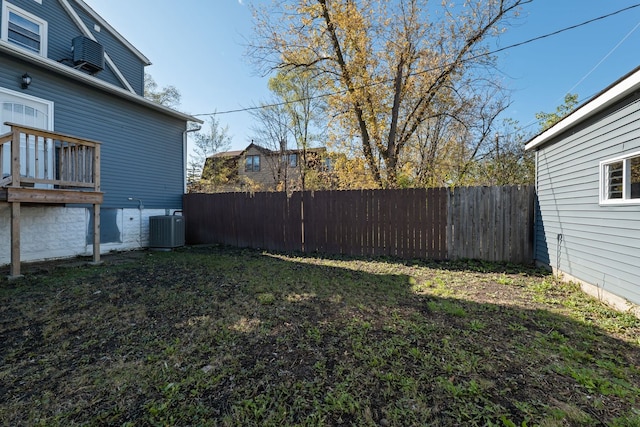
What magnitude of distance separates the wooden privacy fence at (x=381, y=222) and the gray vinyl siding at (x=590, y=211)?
1.93ft

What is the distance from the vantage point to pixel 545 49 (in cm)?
840

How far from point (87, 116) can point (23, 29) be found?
92.7 inches

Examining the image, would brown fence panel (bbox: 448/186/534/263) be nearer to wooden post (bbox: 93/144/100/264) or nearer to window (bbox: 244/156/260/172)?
Result: wooden post (bbox: 93/144/100/264)

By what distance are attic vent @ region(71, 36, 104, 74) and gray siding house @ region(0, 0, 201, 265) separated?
0.02 metres

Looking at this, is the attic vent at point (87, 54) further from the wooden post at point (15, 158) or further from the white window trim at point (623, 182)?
the white window trim at point (623, 182)

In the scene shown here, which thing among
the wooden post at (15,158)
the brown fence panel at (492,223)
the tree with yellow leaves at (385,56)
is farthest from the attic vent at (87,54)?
the brown fence panel at (492,223)

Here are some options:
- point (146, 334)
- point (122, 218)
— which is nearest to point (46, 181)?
point (122, 218)

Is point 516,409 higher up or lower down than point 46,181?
lower down

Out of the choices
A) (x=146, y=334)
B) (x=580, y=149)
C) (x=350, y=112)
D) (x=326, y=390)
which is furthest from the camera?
(x=350, y=112)

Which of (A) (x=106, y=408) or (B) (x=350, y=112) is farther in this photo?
(B) (x=350, y=112)

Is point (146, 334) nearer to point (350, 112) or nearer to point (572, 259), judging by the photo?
point (572, 259)

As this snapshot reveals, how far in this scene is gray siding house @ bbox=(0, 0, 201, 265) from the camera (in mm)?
6031

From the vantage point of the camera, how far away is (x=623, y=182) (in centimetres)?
352

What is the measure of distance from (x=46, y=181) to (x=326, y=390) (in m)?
6.04
